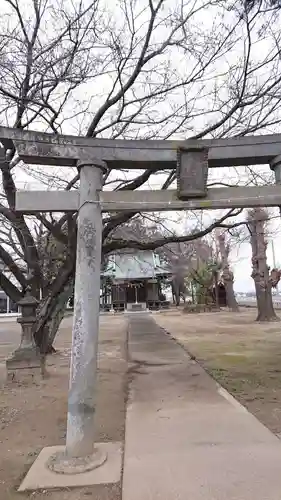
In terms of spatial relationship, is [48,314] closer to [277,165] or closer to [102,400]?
[102,400]

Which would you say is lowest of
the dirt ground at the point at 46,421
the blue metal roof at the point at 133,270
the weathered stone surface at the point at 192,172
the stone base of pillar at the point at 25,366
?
the dirt ground at the point at 46,421

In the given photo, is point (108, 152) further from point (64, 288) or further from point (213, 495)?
point (64, 288)

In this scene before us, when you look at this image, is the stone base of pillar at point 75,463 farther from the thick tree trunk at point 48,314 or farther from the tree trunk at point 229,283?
the tree trunk at point 229,283

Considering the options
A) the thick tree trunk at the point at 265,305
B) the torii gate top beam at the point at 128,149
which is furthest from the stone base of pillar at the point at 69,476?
the thick tree trunk at the point at 265,305

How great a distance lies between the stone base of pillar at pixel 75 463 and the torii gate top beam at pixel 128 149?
9.22 feet

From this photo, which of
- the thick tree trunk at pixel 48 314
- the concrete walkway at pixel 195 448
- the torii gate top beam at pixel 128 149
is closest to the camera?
the concrete walkway at pixel 195 448

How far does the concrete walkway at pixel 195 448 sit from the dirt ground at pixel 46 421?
0.76 feet

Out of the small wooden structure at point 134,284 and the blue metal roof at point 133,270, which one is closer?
the blue metal roof at point 133,270

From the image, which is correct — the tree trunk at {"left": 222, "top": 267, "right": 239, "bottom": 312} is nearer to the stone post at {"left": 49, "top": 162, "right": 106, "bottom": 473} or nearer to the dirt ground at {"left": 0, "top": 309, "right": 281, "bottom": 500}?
the dirt ground at {"left": 0, "top": 309, "right": 281, "bottom": 500}

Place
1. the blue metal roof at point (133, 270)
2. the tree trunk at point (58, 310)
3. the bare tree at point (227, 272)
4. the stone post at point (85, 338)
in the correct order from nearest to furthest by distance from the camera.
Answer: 1. the stone post at point (85, 338)
2. the tree trunk at point (58, 310)
3. the bare tree at point (227, 272)
4. the blue metal roof at point (133, 270)

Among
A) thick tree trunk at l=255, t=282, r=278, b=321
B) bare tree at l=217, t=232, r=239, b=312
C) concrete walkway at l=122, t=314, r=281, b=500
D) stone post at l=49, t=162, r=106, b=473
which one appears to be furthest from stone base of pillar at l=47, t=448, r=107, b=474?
bare tree at l=217, t=232, r=239, b=312

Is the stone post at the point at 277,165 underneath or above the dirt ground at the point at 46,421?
above

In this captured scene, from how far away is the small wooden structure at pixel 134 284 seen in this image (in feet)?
110

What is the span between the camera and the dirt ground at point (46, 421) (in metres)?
3.06
